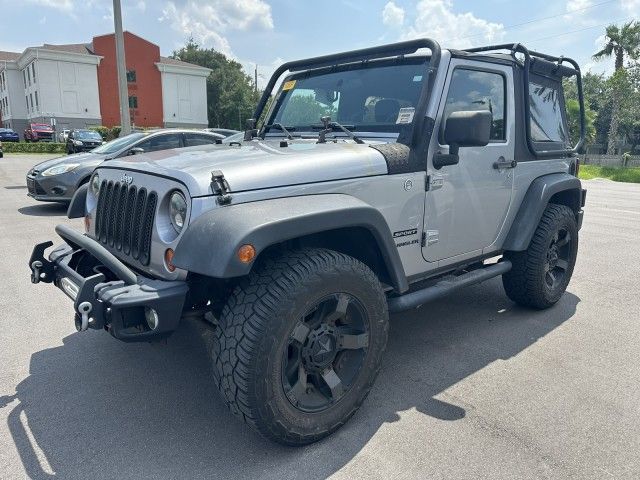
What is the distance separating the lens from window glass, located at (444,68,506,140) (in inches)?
132

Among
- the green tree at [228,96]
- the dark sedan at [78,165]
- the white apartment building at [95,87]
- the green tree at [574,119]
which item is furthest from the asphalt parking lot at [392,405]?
the green tree at [228,96]

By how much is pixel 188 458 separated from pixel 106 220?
1.47m

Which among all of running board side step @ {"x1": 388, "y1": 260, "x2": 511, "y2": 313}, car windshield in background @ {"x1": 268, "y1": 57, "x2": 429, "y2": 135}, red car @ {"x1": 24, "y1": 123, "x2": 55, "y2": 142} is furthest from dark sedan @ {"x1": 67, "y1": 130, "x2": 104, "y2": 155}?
running board side step @ {"x1": 388, "y1": 260, "x2": 511, "y2": 313}

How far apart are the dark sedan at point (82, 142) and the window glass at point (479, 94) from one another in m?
19.9

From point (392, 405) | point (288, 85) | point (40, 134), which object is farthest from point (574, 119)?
point (40, 134)

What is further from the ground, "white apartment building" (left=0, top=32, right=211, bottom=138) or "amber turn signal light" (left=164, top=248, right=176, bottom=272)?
"white apartment building" (left=0, top=32, right=211, bottom=138)

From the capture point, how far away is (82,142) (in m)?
22.5

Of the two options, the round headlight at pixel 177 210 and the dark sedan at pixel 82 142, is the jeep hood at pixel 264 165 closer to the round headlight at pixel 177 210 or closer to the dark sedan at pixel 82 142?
the round headlight at pixel 177 210

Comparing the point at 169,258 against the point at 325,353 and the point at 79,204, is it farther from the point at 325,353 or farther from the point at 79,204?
the point at 79,204

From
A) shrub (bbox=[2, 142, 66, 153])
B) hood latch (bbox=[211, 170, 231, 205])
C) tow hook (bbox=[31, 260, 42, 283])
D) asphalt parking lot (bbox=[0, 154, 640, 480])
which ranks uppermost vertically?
hood latch (bbox=[211, 170, 231, 205])

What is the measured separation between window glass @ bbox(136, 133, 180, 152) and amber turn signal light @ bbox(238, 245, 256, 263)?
735 cm

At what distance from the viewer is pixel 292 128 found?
3936 mm

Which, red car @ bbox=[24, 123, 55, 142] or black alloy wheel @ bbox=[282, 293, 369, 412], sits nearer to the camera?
black alloy wheel @ bbox=[282, 293, 369, 412]

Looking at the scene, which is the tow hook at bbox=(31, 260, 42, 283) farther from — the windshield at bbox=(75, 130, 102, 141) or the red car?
the red car
